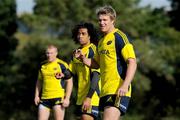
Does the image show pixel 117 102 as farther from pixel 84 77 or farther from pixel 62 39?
pixel 62 39

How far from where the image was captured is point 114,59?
9180mm

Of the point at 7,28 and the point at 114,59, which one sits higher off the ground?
the point at 7,28

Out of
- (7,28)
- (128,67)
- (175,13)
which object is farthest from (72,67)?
(175,13)

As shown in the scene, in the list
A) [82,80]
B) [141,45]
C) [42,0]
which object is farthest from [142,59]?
[82,80]

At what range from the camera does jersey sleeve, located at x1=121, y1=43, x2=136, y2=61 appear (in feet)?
29.7

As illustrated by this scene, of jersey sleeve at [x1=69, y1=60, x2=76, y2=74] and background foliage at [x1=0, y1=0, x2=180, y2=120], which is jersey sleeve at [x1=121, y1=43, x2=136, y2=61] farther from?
background foliage at [x1=0, y1=0, x2=180, y2=120]

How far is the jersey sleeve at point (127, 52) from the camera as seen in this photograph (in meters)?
9.05

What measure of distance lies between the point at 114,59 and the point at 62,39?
1410 inches

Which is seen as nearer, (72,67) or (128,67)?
(128,67)

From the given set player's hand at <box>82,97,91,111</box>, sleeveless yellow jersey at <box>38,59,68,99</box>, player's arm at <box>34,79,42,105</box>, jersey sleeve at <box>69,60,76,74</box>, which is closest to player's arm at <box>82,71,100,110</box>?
player's hand at <box>82,97,91,111</box>

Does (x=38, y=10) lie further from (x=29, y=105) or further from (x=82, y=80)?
(x=82, y=80)

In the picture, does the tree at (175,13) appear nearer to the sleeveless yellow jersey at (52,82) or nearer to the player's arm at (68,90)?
the sleeveless yellow jersey at (52,82)

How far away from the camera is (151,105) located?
4728cm

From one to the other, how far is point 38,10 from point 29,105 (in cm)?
642
